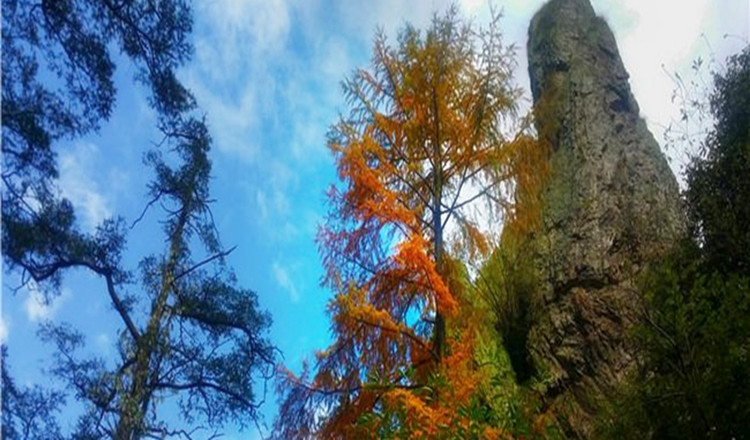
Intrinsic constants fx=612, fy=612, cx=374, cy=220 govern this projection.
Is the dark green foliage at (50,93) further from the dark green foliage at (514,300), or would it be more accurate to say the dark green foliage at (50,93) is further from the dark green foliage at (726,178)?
the dark green foliage at (726,178)

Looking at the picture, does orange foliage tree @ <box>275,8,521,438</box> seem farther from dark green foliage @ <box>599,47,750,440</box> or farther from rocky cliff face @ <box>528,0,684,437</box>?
dark green foliage @ <box>599,47,750,440</box>

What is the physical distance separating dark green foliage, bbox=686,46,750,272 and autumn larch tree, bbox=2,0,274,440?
410cm

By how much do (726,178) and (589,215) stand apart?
2684 mm

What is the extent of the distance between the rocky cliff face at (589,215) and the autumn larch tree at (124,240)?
3.11 m

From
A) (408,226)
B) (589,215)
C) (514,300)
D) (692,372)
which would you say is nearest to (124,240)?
(408,226)

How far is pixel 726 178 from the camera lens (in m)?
5.39

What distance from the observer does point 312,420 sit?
5.93 m

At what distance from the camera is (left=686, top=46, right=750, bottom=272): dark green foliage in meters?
4.95

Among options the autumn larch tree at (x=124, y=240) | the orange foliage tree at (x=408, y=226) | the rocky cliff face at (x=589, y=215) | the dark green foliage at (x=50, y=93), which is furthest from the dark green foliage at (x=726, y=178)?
the dark green foliage at (x=50, y=93)

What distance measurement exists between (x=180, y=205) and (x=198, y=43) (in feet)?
4.85

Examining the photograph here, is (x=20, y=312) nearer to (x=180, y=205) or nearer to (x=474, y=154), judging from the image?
(x=180, y=205)

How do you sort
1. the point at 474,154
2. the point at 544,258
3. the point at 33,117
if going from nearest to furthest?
the point at 33,117 → the point at 474,154 → the point at 544,258

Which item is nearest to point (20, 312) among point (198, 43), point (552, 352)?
point (198, 43)

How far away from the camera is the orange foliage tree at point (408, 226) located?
5820mm
